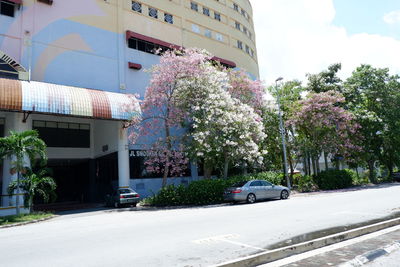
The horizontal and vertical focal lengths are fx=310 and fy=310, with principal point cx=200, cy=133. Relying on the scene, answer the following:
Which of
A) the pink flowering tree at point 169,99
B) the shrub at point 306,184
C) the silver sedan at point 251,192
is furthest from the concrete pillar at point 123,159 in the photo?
the shrub at point 306,184

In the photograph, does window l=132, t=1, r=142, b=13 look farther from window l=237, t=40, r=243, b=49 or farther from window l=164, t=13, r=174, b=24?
window l=237, t=40, r=243, b=49

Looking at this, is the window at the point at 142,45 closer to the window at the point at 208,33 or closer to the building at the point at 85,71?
the building at the point at 85,71

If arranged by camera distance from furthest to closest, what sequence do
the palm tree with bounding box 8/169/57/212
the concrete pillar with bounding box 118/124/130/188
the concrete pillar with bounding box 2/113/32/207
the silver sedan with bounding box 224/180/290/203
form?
the concrete pillar with bounding box 118/124/130/188 < the concrete pillar with bounding box 2/113/32/207 < the silver sedan with bounding box 224/180/290/203 < the palm tree with bounding box 8/169/57/212

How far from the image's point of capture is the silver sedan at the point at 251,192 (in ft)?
59.9

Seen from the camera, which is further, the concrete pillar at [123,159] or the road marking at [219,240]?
the concrete pillar at [123,159]

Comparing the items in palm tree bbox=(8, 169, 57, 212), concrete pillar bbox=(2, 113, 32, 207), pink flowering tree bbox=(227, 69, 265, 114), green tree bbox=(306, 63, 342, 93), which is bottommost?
palm tree bbox=(8, 169, 57, 212)

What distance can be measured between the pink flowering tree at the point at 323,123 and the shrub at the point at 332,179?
1.88 meters

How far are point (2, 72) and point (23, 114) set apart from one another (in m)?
2.82

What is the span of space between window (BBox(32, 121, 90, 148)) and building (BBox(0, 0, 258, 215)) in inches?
3.0

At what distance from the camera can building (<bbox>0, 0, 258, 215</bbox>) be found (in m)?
19.8

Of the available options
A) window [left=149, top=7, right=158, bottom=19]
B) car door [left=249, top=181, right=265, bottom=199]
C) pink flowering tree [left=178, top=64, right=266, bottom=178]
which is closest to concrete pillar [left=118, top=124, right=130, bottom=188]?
pink flowering tree [left=178, top=64, right=266, bottom=178]

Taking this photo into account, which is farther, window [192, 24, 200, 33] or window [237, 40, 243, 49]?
window [237, 40, 243, 49]

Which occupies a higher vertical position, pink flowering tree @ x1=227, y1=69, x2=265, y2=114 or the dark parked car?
pink flowering tree @ x1=227, y1=69, x2=265, y2=114

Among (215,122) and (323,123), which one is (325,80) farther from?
(215,122)
